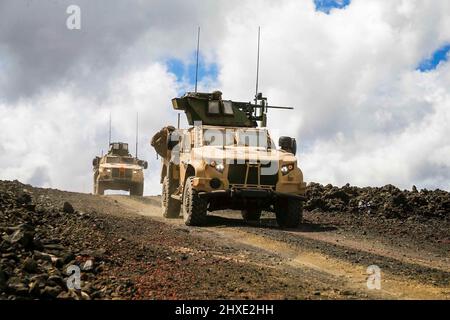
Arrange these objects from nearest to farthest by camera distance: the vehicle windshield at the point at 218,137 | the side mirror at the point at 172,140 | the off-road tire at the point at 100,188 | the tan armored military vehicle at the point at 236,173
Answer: the tan armored military vehicle at the point at 236,173, the vehicle windshield at the point at 218,137, the side mirror at the point at 172,140, the off-road tire at the point at 100,188

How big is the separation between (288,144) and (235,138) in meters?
1.17

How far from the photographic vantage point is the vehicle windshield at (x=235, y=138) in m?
11.9

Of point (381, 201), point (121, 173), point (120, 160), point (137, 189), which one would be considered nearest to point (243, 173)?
point (381, 201)

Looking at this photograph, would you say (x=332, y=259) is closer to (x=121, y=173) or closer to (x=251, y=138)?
(x=251, y=138)

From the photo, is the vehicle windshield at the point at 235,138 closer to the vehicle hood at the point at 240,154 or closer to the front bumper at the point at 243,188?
the vehicle hood at the point at 240,154

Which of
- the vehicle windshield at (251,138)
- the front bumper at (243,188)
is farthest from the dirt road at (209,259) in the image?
the vehicle windshield at (251,138)

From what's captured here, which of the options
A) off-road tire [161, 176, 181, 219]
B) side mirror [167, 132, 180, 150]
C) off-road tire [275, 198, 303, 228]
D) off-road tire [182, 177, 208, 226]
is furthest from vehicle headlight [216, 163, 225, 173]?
off-road tire [161, 176, 181, 219]

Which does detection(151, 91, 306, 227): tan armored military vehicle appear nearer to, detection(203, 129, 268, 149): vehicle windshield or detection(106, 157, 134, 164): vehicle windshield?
detection(203, 129, 268, 149): vehicle windshield

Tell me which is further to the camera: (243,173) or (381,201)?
(381,201)

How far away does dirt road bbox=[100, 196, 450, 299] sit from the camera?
5.49m

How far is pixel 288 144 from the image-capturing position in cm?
1205

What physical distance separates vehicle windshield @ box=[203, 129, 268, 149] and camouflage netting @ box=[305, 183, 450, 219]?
11.4 feet

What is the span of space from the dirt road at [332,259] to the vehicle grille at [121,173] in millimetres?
13969

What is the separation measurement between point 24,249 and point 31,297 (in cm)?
153
